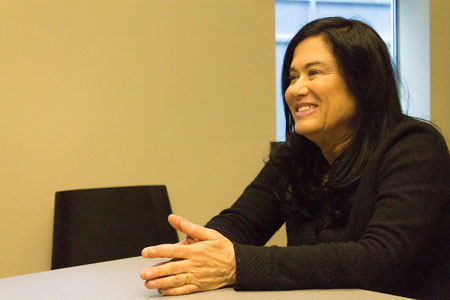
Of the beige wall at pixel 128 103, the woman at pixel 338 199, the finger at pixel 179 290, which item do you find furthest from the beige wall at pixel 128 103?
the finger at pixel 179 290

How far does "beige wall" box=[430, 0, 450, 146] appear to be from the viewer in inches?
132

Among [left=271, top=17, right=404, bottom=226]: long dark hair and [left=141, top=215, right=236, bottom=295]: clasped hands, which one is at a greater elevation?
[left=271, top=17, right=404, bottom=226]: long dark hair

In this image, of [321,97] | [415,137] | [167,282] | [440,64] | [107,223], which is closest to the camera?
[167,282]

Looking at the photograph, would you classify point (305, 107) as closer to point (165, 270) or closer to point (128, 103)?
point (165, 270)

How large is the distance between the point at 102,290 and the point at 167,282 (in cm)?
15

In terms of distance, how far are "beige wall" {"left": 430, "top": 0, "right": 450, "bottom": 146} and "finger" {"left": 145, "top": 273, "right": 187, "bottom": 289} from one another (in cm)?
274

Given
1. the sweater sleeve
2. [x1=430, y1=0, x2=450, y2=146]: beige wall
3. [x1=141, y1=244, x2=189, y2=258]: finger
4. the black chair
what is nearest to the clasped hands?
[x1=141, y1=244, x2=189, y2=258]: finger

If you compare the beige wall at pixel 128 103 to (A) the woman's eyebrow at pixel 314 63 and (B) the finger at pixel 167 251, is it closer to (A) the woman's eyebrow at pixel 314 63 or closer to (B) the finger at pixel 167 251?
(A) the woman's eyebrow at pixel 314 63

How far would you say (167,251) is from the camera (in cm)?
117

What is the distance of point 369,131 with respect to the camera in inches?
60.5

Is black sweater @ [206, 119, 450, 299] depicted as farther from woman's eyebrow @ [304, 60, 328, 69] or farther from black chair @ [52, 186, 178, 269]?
black chair @ [52, 186, 178, 269]

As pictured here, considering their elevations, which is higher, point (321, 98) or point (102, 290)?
point (321, 98)

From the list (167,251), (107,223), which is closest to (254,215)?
(167,251)

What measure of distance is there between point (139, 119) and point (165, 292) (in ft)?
5.28
